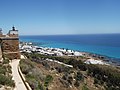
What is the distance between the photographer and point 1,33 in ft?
52.5

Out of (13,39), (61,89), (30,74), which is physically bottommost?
(61,89)

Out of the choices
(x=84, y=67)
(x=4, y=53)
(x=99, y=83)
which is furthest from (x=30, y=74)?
(x=84, y=67)

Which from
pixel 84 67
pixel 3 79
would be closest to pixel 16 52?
pixel 3 79

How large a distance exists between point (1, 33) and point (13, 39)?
1060 mm

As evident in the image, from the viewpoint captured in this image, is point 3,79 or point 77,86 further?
point 77,86

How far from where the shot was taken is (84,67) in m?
28.9

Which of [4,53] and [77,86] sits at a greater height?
[4,53]

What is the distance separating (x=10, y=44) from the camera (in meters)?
16.0

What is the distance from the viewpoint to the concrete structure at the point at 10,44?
1577 centimetres

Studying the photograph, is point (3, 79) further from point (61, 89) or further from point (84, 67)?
point (84, 67)

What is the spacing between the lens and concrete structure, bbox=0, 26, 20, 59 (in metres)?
15.8

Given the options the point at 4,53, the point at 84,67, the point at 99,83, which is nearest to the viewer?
the point at 4,53

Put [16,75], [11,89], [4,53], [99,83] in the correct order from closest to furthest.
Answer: [11,89]
[16,75]
[4,53]
[99,83]

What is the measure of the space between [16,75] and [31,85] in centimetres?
235
